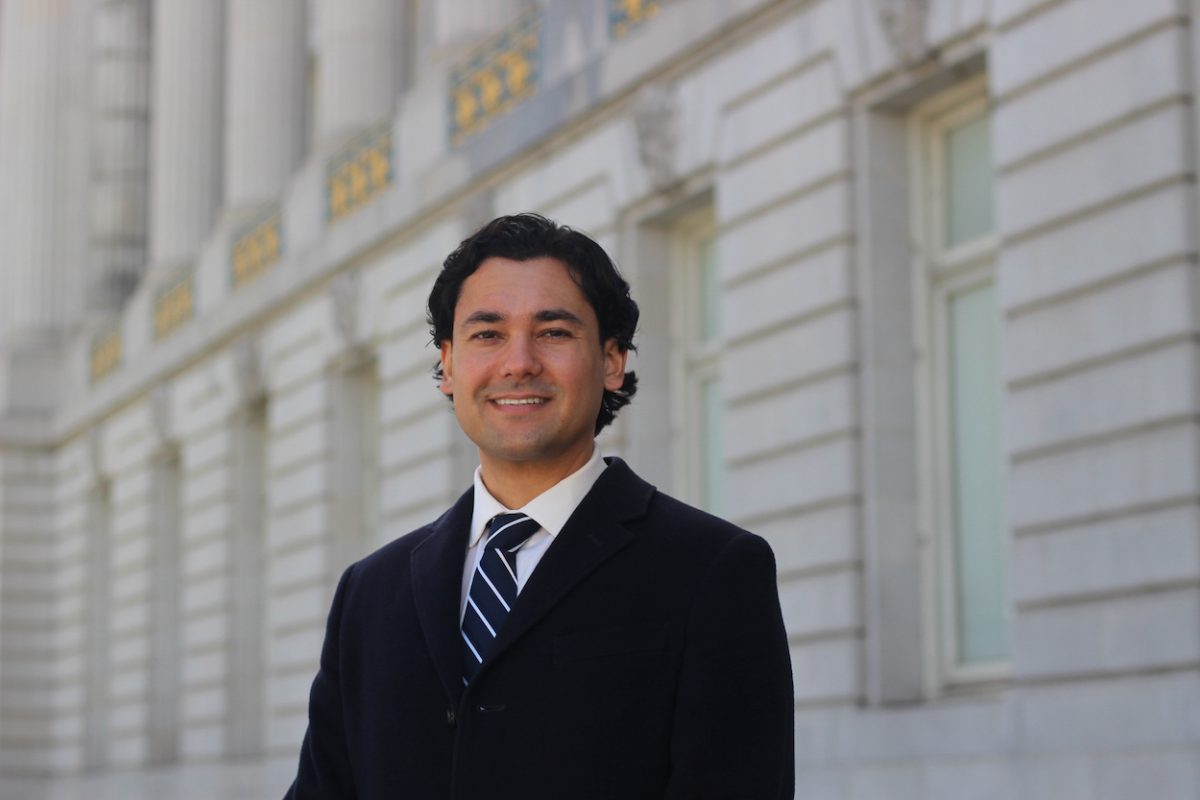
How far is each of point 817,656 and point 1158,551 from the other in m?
3.52

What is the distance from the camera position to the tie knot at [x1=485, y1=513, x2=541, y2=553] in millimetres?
3609

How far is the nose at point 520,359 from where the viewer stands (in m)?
3.54

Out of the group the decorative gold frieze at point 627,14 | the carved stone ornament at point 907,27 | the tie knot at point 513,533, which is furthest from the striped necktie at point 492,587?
the decorative gold frieze at point 627,14

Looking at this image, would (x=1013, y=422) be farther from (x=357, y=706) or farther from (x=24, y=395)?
(x=24, y=395)

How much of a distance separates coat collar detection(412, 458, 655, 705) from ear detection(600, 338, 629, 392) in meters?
0.14

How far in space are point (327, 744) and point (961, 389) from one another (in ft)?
34.1

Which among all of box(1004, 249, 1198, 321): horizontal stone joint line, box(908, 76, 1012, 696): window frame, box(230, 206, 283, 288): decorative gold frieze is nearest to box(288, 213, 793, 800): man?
box(1004, 249, 1198, 321): horizontal stone joint line

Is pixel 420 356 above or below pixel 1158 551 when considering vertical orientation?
above

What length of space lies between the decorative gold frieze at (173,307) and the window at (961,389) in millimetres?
17558

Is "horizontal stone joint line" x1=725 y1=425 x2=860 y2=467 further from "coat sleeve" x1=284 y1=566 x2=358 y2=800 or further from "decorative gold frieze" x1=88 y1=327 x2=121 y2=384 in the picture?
"decorative gold frieze" x1=88 y1=327 x2=121 y2=384

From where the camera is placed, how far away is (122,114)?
37.6 m

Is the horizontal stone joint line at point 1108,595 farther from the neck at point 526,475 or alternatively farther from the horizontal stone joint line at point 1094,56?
the neck at point 526,475

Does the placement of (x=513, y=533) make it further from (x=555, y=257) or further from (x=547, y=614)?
(x=555, y=257)

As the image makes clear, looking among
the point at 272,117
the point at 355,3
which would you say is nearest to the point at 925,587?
the point at 355,3
